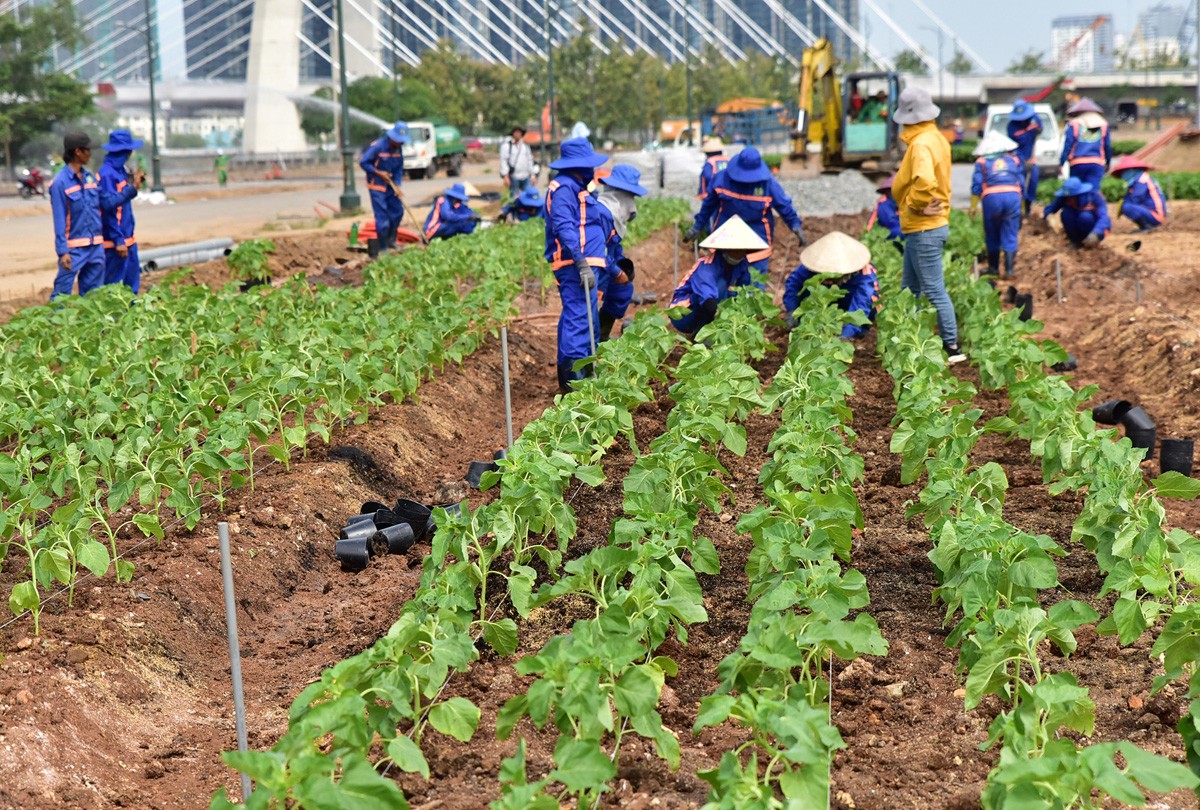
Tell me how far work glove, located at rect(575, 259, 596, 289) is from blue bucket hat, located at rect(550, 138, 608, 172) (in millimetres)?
580

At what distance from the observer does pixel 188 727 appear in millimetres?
4277

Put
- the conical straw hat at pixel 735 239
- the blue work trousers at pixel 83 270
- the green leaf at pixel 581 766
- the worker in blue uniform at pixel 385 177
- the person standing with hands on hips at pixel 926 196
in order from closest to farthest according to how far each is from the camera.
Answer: the green leaf at pixel 581 766, the person standing with hands on hips at pixel 926 196, the conical straw hat at pixel 735 239, the blue work trousers at pixel 83 270, the worker in blue uniform at pixel 385 177

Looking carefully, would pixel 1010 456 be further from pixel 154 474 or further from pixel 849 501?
pixel 154 474

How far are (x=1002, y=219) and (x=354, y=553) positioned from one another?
926cm

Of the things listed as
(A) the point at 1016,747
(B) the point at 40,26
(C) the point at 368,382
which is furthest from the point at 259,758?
(B) the point at 40,26

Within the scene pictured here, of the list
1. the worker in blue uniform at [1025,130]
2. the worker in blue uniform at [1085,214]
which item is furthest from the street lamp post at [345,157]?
the worker in blue uniform at [1085,214]

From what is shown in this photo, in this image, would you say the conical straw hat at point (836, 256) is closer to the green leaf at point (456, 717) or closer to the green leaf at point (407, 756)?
the green leaf at point (456, 717)

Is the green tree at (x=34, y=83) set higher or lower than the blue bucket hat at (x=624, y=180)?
higher

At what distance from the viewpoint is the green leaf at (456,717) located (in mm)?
3271

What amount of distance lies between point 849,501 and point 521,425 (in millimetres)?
4036

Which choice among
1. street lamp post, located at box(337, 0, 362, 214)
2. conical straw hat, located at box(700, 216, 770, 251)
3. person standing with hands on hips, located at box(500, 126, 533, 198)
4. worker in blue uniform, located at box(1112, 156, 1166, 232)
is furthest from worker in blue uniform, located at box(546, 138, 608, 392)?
street lamp post, located at box(337, 0, 362, 214)

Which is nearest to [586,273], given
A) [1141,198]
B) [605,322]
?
[605,322]

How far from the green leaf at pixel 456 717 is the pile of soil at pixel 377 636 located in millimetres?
202

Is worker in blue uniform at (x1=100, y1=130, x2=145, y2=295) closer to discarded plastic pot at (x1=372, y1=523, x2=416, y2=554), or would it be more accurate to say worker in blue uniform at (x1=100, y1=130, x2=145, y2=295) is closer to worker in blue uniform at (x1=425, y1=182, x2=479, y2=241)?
worker in blue uniform at (x1=425, y1=182, x2=479, y2=241)
